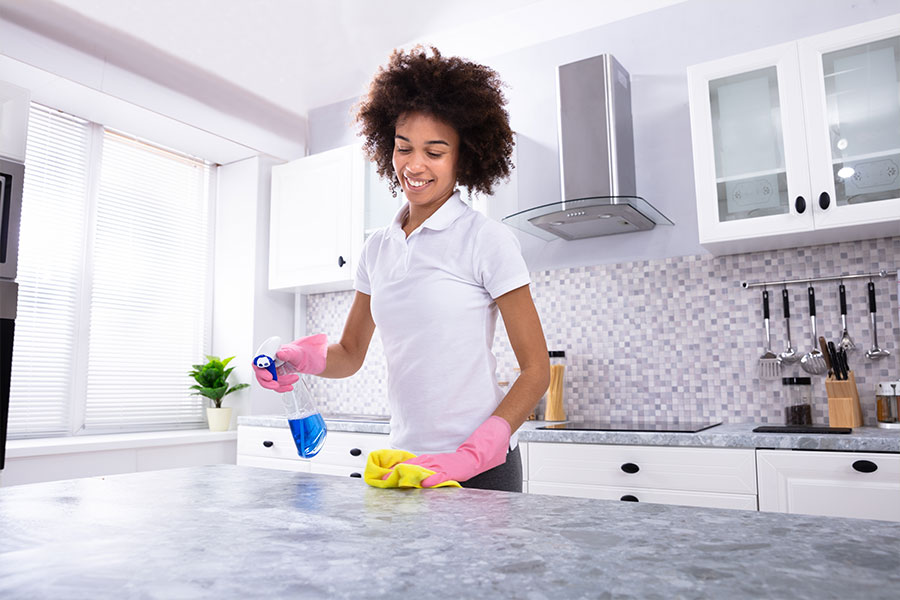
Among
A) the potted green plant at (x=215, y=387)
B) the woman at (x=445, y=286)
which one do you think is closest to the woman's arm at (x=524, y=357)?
the woman at (x=445, y=286)

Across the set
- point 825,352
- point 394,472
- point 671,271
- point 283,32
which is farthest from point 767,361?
point 283,32

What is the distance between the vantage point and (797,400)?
7.80 feet

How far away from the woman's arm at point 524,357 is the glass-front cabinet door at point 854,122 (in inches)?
54.6

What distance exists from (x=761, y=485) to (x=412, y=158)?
52.3 inches

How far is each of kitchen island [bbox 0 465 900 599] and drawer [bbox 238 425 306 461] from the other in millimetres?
2095

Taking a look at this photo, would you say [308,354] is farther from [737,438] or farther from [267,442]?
[267,442]

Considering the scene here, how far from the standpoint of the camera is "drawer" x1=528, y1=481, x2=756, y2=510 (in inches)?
74.6

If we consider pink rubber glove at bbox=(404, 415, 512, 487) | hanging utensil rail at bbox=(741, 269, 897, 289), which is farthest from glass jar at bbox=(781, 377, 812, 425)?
pink rubber glove at bbox=(404, 415, 512, 487)

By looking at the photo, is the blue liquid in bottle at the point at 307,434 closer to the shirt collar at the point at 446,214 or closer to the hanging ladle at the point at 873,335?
the shirt collar at the point at 446,214

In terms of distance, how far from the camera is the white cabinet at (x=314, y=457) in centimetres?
262

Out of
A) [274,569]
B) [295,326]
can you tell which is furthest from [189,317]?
[274,569]

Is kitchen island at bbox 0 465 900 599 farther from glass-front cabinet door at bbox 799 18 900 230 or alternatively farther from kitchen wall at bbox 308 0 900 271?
kitchen wall at bbox 308 0 900 271

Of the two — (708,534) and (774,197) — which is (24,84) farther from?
(708,534)

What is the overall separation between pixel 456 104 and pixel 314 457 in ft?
5.13
